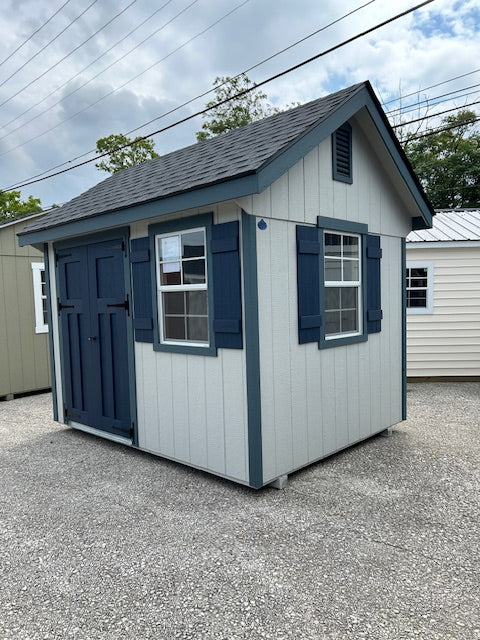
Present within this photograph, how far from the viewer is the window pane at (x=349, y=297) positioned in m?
4.33

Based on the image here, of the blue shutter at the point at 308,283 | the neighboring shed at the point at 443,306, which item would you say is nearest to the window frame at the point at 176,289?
the blue shutter at the point at 308,283

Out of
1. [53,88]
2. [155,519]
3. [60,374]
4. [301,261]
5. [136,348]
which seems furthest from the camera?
[53,88]

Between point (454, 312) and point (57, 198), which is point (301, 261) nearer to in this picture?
point (454, 312)

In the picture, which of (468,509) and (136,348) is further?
(136,348)

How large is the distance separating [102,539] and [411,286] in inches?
264

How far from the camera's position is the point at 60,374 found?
5414 millimetres

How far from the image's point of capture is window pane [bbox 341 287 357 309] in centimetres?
433

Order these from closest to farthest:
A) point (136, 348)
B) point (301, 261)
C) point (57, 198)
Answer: point (301, 261) < point (136, 348) < point (57, 198)

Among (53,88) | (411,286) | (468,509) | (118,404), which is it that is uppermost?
(53,88)

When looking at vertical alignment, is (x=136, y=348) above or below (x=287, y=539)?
above

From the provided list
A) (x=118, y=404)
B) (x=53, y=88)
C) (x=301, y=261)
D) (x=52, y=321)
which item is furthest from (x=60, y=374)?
(x=53, y=88)

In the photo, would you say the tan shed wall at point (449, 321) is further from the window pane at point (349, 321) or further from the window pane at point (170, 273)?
the window pane at point (170, 273)

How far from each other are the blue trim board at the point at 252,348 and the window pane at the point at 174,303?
835mm

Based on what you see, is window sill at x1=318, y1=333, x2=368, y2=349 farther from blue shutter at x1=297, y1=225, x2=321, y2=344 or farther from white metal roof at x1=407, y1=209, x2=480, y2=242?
white metal roof at x1=407, y1=209, x2=480, y2=242
